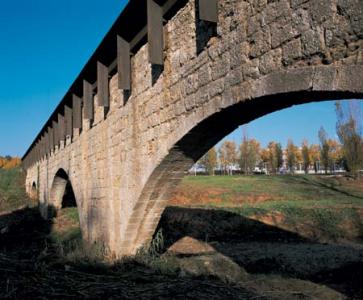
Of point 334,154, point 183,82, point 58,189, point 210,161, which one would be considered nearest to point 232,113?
point 183,82

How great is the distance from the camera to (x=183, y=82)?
4.95 m

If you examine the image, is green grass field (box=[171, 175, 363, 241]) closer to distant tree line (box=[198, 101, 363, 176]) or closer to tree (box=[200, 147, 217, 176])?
distant tree line (box=[198, 101, 363, 176])

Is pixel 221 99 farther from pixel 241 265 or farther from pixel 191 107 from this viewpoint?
pixel 241 265

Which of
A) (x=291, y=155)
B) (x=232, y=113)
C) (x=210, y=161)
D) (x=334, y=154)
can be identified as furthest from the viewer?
(x=334, y=154)

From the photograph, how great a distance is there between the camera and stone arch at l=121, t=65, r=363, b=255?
2719 millimetres

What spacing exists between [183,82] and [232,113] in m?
0.99

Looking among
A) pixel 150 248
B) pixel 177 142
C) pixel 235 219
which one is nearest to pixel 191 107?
pixel 177 142

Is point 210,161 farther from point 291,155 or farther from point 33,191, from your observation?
point 33,191

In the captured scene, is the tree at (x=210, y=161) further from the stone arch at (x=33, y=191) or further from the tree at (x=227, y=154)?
the stone arch at (x=33, y=191)

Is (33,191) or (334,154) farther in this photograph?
(334,154)

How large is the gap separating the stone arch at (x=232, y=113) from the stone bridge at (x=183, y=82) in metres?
0.01

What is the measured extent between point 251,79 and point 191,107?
122 centimetres

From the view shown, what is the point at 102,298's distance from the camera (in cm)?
269

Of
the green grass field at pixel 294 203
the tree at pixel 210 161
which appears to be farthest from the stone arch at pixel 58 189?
the tree at pixel 210 161
